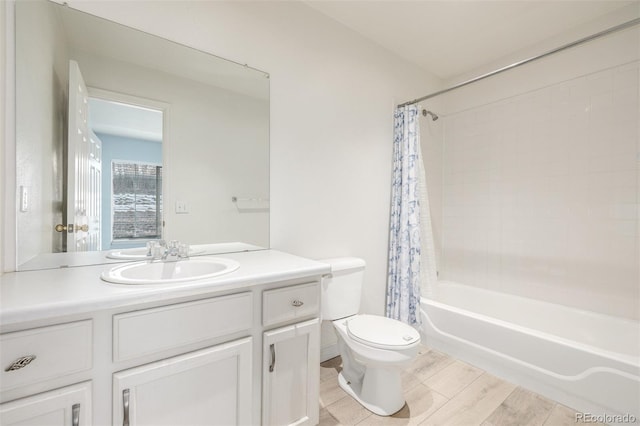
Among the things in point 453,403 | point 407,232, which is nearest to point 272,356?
point 453,403

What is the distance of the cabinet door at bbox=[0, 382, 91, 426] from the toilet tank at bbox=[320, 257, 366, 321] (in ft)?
3.95

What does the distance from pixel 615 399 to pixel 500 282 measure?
1146 millimetres

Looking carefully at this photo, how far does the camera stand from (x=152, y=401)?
923mm

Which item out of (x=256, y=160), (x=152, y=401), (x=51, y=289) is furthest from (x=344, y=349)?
(x=51, y=289)

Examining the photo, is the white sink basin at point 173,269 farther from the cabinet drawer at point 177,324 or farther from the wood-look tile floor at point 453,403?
the wood-look tile floor at point 453,403

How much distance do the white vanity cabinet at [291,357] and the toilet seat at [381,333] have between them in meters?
0.33

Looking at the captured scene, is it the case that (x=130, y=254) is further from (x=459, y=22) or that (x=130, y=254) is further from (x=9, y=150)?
(x=459, y=22)

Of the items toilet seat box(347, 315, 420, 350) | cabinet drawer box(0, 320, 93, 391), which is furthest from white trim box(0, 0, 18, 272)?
toilet seat box(347, 315, 420, 350)

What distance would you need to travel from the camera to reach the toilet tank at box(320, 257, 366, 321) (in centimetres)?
182

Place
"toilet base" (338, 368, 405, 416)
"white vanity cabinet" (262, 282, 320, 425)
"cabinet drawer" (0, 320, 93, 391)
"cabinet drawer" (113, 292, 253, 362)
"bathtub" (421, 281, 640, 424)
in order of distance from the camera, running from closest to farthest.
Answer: "cabinet drawer" (0, 320, 93, 391) → "cabinet drawer" (113, 292, 253, 362) → "white vanity cabinet" (262, 282, 320, 425) → "bathtub" (421, 281, 640, 424) → "toilet base" (338, 368, 405, 416)

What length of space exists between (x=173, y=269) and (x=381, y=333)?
1.13m

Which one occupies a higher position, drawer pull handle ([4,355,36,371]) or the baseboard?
drawer pull handle ([4,355,36,371])

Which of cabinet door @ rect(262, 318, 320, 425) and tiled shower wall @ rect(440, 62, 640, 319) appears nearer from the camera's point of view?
cabinet door @ rect(262, 318, 320, 425)

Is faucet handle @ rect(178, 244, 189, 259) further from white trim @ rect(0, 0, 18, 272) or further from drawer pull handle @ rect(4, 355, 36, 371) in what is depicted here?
drawer pull handle @ rect(4, 355, 36, 371)
